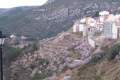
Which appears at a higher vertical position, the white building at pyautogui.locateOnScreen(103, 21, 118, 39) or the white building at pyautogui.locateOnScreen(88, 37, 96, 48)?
the white building at pyautogui.locateOnScreen(103, 21, 118, 39)

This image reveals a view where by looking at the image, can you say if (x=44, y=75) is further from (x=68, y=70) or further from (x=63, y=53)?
(x=63, y=53)

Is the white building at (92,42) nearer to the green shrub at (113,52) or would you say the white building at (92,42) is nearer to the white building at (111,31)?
the white building at (111,31)

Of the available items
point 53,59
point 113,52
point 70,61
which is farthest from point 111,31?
point 113,52

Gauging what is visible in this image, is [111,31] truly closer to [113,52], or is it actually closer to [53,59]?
[53,59]

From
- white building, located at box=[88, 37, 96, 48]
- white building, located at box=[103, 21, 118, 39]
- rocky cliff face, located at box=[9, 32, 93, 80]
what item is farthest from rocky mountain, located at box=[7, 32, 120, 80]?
white building, located at box=[103, 21, 118, 39]

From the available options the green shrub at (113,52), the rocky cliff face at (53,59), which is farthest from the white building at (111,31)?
the green shrub at (113,52)

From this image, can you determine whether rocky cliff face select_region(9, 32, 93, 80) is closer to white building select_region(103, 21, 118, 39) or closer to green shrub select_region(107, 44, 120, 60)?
white building select_region(103, 21, 118, 39)

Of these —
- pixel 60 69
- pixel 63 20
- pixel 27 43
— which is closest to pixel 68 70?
pixel 60 69

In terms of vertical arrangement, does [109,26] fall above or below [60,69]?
above
